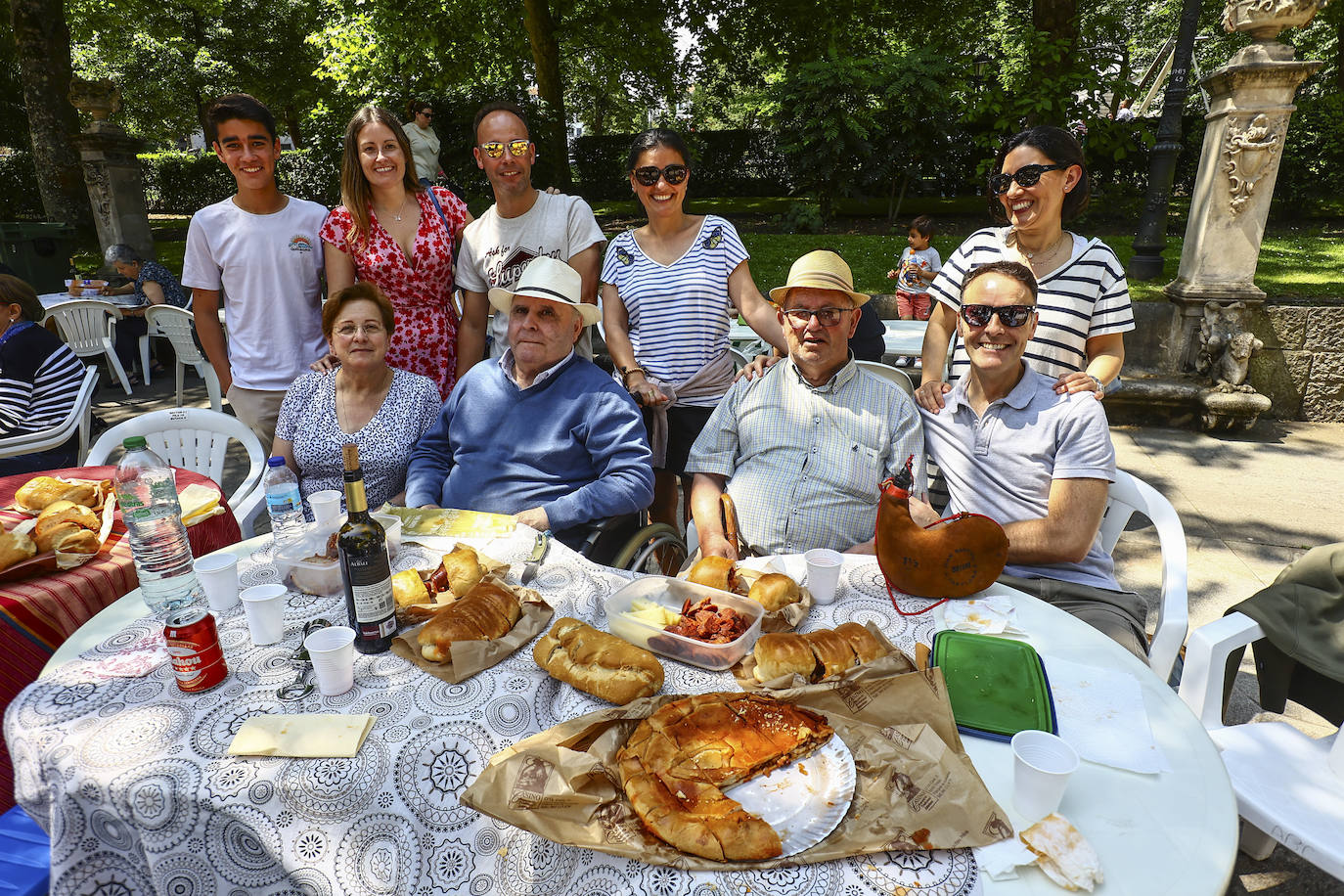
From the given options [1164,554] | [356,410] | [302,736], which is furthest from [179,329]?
[1164,554]

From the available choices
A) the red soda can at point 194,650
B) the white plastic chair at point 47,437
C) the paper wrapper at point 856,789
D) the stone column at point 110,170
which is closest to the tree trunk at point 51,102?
the stone column at point 110,170

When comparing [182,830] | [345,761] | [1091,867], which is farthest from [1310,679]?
[182,830]

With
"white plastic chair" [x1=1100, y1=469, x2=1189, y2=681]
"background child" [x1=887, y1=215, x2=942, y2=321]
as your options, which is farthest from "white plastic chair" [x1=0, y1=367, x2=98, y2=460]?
"background child" [x1=887, y1=215, x2=942, y2=321]

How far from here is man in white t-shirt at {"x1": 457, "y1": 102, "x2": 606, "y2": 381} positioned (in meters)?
3.52

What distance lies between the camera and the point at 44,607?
7.29 ft

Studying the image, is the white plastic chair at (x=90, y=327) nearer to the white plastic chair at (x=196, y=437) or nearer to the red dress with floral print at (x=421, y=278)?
→ the white plastic chair at (x=196, y=437)

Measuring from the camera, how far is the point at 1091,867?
48.3 inches

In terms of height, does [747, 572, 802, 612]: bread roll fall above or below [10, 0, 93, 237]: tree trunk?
below

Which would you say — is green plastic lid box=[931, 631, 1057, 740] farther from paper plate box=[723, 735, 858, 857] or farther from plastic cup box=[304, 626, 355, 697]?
plastic cup box=[304, 626, 355, 697]

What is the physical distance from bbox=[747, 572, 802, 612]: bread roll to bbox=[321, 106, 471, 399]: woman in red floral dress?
7.80ft

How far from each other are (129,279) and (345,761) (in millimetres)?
10419

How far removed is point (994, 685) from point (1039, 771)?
1.20 ft

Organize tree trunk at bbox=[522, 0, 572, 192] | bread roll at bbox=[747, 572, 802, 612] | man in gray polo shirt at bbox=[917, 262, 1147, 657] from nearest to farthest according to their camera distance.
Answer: bread roll at bbox=[747, 572, 802, 612], man in gray polo shirt at bbox=[917, 262, 1147, 657], tree trunk at bbox=[522, 0, 572, 192]

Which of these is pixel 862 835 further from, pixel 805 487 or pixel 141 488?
pixel 141 488
